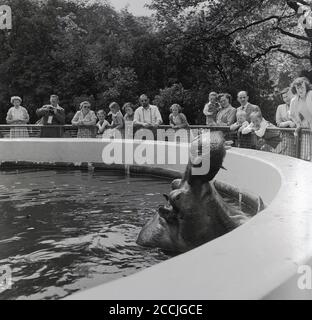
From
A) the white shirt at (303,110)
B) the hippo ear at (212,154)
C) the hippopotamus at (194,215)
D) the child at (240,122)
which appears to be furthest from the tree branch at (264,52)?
the hippo ear at (212,154)

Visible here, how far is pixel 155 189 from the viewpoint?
9.87 metres

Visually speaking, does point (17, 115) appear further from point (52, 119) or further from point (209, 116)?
point (209, 116)

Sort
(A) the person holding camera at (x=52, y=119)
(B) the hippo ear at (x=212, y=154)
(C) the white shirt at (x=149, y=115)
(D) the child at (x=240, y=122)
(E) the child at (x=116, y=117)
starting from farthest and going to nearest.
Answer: (A) the person holding camera at (x=52, y=119) → (E) the child at (x=116, y=117) → (C) the white shirt at (x=149, y=115) → (D) the child at (x=240, y=122) → (B) the hippo ear at (x=212, y=154)

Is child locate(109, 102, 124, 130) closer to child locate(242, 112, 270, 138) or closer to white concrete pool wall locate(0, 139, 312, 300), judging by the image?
child locate(242, 112, 270, 138)

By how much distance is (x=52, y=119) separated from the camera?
46.8ft

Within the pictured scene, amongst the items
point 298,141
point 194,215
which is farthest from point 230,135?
point 194,215

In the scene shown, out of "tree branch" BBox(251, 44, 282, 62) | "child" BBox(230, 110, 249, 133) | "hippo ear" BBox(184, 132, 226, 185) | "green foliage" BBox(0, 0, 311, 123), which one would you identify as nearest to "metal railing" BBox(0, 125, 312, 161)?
"child" BBox(230, 110, 249, 133)

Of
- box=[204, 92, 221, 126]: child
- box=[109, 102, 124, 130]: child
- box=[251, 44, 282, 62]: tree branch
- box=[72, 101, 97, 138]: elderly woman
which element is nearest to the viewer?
box=[204, 92, 221, 126]: child

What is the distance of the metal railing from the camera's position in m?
8.03

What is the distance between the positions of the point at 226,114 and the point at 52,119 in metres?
5.17

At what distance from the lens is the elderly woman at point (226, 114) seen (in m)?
11.0

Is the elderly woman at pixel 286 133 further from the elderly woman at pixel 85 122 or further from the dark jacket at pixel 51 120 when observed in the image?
the dark jacket at pixel 51 120

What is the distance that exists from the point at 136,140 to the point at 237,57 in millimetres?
11343
